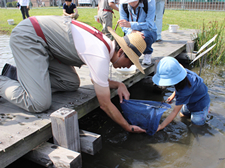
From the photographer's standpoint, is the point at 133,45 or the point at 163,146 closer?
the point at 133,45

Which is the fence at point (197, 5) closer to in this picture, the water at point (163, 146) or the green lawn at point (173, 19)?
the green lawn at point (173, 19)

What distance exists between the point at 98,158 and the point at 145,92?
2382 millimetres

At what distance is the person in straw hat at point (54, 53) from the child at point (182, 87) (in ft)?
1.33

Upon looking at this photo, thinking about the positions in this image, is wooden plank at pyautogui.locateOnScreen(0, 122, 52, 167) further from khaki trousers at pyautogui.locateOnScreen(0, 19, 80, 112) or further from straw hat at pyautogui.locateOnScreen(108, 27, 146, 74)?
straw hat at pyautogui.locateOnScreen(108, 27, 146, 74)

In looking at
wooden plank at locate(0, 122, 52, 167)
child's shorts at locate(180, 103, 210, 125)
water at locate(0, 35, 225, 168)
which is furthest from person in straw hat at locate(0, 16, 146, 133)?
child's shorts at locate(180, 103, 210, 125)

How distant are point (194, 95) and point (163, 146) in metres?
0.92

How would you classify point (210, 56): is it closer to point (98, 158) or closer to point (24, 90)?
point (98, 158)

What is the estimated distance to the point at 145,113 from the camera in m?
3.05

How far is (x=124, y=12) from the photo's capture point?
14.6 feet

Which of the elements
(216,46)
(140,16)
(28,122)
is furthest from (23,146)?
(216,46)

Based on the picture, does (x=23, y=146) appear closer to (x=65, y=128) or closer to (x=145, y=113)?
(x=65, y=128)

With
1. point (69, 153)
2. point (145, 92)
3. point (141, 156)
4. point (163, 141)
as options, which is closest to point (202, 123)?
point (163, 141)

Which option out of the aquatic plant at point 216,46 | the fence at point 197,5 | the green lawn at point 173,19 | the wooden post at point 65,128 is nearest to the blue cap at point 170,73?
the wooden post at point 65,128

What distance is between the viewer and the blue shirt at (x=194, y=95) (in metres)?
2.93
